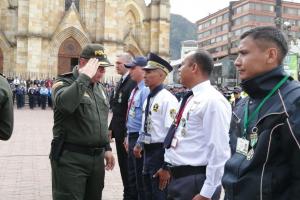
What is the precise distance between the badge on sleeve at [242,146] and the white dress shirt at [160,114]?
8.26 feet

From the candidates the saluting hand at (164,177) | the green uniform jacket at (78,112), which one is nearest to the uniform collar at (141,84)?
the green uniform jacket at (78,112)

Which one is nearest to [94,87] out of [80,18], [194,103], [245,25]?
[194,103]

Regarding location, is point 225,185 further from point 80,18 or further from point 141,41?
point 141,41

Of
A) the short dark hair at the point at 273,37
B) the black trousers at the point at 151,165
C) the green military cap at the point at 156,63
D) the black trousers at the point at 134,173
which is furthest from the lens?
the black trousers at the point at 134,173

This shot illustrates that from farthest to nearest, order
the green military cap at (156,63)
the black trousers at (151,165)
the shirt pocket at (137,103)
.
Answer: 1. the shirt pocket at (137,103)
2. the green military cap at (156,63)
3. the black trousers at (151,165)

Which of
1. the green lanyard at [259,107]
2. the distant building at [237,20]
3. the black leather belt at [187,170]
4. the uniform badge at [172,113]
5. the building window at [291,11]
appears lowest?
the black leather belt at [187,170]

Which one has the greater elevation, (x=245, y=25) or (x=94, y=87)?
(x=245, y=25)

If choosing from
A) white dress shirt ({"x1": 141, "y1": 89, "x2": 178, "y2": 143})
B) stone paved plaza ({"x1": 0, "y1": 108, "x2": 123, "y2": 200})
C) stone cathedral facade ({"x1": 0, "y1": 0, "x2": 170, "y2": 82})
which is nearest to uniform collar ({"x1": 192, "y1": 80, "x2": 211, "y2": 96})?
white dress shirt ({"x1": 141, "y1": 89, "x2": 178, "y2": 143})

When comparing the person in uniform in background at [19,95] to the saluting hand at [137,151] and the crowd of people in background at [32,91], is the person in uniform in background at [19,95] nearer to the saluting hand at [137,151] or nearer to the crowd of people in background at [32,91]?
the crowd of people in background at [32,91]

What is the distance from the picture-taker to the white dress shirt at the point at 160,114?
215 inches

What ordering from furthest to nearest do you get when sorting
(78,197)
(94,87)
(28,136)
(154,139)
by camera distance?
(28,136)
(154,139)
(94,87)
(78,197)

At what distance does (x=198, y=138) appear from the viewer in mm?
3975

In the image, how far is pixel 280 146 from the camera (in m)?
2.65

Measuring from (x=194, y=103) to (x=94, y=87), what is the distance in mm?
1416
